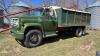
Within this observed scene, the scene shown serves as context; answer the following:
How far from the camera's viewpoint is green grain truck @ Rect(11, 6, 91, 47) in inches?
394

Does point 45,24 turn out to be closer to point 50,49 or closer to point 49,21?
point 49,21

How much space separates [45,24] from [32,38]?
1200mm

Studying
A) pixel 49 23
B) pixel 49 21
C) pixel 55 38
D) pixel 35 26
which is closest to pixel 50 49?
pixel 35 26

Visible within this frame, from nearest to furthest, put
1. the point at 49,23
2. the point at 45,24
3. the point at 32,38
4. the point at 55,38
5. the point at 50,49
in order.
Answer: the point at 50,49 → the point at 32,38 → the point at 45,24 → the point at 49,23 → the point at 55,38

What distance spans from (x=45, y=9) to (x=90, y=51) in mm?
3906

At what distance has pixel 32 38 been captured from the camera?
10320 mm

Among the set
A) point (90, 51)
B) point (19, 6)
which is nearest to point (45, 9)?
point (90, 51)

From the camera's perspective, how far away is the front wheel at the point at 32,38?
10.0m

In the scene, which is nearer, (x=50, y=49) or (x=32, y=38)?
(x=50, y=49)

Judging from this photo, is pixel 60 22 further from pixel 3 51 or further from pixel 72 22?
pixel 3 51

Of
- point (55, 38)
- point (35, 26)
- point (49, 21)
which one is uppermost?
point (49, 21)

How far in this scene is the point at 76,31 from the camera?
42.9 ft

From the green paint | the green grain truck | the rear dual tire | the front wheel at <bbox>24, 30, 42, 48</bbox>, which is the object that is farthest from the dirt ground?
the rear dual tire

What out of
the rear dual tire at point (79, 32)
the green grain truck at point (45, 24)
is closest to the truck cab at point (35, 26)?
the green grain truck at point (45, 24)
